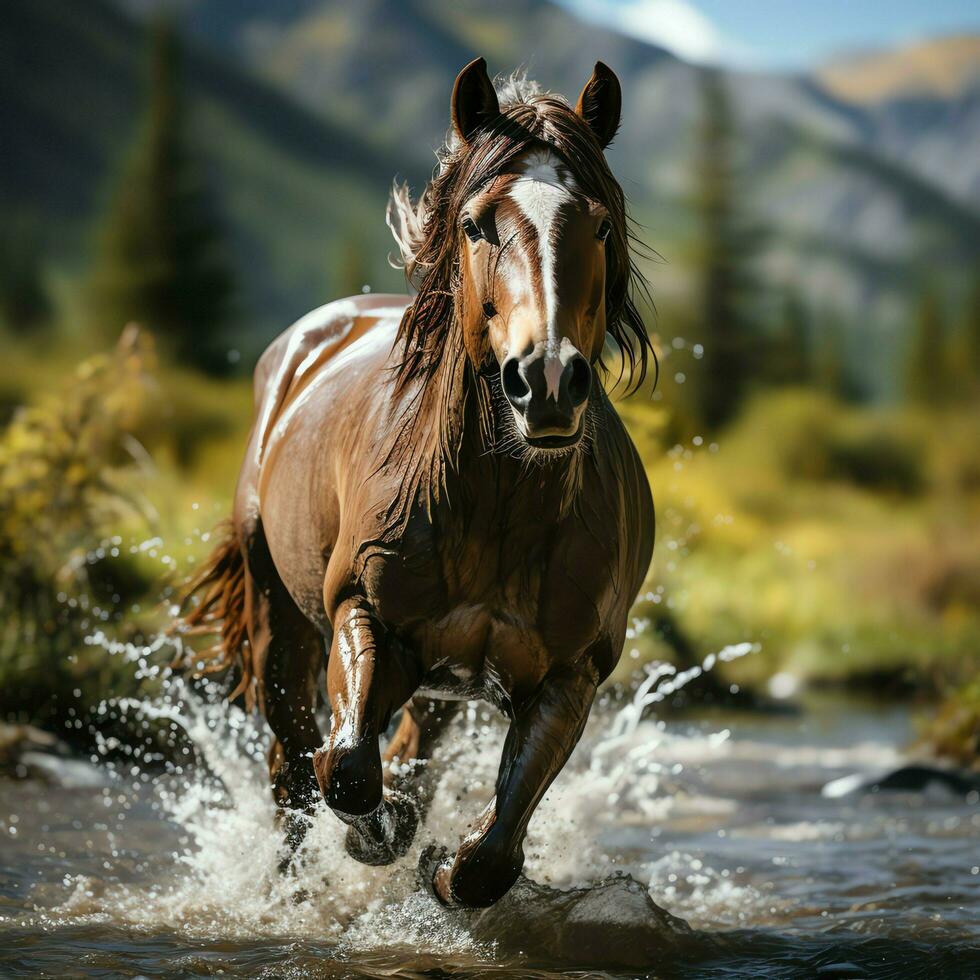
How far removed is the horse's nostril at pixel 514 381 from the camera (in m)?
2.41

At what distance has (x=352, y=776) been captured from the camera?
9.87 ft

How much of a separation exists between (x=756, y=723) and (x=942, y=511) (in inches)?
198

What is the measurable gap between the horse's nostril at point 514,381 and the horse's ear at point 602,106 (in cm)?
75

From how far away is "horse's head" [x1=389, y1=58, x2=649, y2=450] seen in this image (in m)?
2.43

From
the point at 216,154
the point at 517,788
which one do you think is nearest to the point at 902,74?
the point at 216,154

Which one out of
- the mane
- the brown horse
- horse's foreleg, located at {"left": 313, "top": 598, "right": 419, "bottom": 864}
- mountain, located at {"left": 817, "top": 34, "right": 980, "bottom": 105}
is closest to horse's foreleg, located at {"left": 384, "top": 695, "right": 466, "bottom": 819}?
the brown horse

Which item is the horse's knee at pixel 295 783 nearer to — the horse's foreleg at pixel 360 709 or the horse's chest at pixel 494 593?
the horse's foreleg at pixel 360 709

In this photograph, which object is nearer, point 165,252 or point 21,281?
point 21,281

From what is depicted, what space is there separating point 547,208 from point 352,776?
51.3 inches

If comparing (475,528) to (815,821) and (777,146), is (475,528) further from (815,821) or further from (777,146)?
(777,146)

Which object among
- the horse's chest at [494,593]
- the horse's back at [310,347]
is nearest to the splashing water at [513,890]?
the horse's chest at [494,593]

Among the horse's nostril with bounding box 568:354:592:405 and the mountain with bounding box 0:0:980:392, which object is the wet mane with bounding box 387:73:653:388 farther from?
the mountain with bounding box 0:0:980:392

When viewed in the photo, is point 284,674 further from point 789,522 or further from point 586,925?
point 789,522

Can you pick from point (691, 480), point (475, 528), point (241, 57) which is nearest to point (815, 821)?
point (475, 528)
